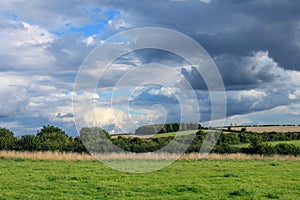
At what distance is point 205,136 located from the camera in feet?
157

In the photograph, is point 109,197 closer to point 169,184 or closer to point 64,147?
point 169,184

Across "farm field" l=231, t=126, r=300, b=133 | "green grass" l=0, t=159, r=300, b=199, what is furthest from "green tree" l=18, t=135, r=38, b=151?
"farm field" l=231, t=126, r=300, b=133

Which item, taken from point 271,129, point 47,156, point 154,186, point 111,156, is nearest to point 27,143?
point 47,156

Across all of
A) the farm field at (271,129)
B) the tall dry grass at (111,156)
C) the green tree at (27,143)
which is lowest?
the tall dry grass at (111,156)

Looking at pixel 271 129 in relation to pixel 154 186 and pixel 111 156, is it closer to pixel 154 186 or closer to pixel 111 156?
pixel 111 156

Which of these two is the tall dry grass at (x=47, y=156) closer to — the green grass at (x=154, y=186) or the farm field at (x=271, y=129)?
the green grass at (x=154, y=186)

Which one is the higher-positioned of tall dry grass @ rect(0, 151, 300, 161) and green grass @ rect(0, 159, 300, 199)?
tall dry grass @ rect(0, 151, 300, 161)

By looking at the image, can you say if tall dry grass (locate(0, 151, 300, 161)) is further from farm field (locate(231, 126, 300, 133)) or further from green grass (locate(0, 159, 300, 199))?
farm field (locate(231, 126, 300, 133))

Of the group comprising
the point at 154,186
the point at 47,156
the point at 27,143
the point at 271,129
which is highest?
the point at 271,129

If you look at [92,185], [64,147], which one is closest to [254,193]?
[92,185]

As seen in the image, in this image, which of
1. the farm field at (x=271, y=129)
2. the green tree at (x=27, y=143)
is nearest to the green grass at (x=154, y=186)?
the green tree at (x=27, y=143)

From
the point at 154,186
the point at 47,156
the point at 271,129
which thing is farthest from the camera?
→ the point at 271,129

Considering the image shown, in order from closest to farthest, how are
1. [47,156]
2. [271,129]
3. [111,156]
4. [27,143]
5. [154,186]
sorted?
[154,186] < [47,156] < [111,156] < [27,143] < [271,129]

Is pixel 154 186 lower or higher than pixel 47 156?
lower
